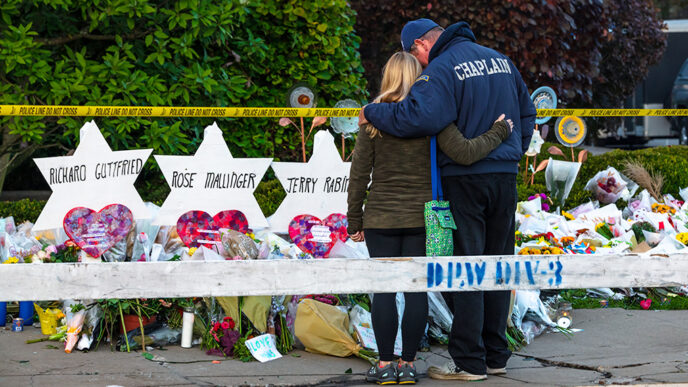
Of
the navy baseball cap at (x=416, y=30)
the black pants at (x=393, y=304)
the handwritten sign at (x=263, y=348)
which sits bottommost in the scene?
the handwritten sign at (x=263, y=348)

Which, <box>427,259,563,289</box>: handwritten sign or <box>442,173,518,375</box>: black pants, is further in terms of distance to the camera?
<box>442,173,518,375</box>: black pants

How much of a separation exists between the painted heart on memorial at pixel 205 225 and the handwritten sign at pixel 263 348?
3.18ft

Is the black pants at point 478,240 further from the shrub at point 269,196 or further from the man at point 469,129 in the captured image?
the shrub at point 269,196

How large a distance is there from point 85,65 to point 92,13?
0.42m

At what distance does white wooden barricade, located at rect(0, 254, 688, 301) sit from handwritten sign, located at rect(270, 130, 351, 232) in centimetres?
214

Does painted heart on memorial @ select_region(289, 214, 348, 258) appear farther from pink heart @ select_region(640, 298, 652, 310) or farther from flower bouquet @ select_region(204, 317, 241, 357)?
pink heart @ select_region(640, 298, 652, 310)

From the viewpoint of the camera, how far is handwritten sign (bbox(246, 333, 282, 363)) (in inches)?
196

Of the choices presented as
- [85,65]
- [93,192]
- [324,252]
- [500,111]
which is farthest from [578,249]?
[85,65]

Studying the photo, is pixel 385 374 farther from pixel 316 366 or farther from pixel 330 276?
pixel 330 276

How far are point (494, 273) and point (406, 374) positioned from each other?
0.88 m

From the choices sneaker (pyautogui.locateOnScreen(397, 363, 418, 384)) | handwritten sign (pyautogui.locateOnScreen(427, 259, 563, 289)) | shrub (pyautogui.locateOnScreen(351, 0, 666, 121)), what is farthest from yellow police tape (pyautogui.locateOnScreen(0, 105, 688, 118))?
shrub (pyautogui.locateOnScreen(351, 0, 666, 121))

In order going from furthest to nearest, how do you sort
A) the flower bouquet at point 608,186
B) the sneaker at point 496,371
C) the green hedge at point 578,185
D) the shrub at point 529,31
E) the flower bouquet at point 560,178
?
the shrub at point 529,31
the flower bouquet at point 608,186
the flower bouquet at point 560,178
the green hedge at point 578,185
the sneaker at point 496,371

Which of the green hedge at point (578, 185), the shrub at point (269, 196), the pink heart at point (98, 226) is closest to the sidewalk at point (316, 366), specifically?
the pink heart at point (98, 226)

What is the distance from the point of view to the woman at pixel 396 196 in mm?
4453
